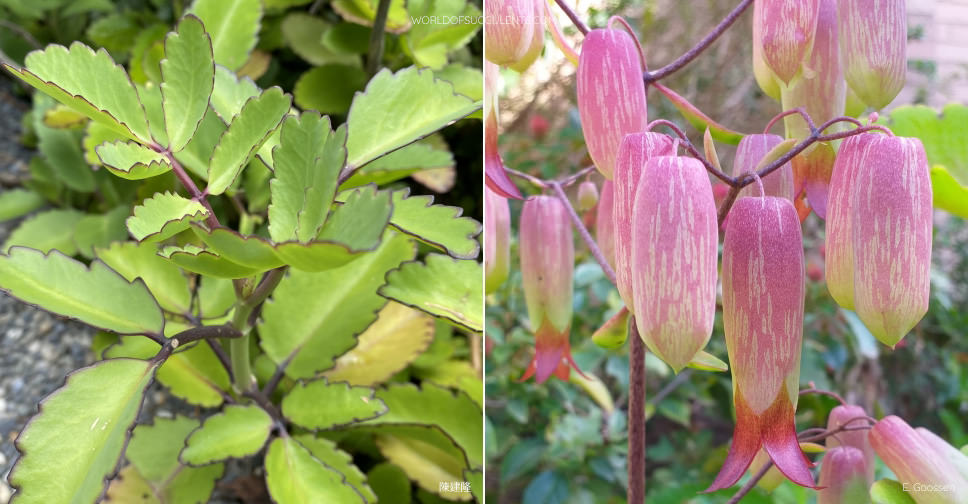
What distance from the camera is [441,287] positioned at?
0.36 metres

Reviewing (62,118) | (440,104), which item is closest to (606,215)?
(440,104)

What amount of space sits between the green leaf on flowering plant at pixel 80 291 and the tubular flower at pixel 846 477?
31cm

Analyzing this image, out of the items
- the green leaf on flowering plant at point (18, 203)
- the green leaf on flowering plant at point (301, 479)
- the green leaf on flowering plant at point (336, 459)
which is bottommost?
the green leaf on flowering plant at point (18, 203)

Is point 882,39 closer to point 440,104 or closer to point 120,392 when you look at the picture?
point 440,104

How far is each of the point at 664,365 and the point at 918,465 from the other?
1.45ft

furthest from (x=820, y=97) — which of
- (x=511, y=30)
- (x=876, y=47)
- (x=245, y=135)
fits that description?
(x=245, y=135)

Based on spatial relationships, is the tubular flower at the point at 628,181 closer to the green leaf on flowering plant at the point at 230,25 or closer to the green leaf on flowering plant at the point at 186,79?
the green leaf on flowering plant at the point at 186,79

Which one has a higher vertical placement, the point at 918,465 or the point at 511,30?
the point at 511,30

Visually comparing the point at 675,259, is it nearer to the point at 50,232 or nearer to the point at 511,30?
the point at 511,30

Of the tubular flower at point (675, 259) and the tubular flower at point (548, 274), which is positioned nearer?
the tubular flower at point (675, 259)

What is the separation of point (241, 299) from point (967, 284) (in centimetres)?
155

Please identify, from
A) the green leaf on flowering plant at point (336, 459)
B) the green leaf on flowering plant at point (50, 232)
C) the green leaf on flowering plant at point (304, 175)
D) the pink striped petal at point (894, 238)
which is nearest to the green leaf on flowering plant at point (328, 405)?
the green leaf on flowering plant at point (336, 459)

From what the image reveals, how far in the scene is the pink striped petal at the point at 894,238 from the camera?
25cm

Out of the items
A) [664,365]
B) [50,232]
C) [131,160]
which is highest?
[131,160]
